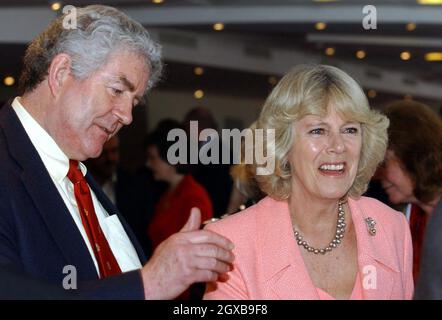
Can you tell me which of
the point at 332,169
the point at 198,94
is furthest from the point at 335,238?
the point at 198,94

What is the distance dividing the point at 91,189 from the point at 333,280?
700mm

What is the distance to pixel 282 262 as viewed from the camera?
2.11 meters

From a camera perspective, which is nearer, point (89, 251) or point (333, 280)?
point (89, 251)

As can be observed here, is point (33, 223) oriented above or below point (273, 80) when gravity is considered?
below

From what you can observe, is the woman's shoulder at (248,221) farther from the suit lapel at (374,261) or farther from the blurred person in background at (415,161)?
the blurred person in background at (415,161)

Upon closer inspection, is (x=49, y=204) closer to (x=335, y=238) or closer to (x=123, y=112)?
(x=123, y=112)

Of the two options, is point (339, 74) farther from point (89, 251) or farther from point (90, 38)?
point (89, 251)

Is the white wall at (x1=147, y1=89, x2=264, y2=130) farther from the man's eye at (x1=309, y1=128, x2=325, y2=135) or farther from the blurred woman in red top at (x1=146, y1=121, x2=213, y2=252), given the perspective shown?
the man's eye at (x1=309, y1=128, x2=325, y2=135)

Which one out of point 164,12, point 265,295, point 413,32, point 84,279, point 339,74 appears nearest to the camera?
point 84,279

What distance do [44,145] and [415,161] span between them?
5.59ft

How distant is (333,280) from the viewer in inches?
84.6

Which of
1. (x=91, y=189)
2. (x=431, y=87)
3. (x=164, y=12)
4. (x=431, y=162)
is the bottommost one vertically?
(x=91, y=189)

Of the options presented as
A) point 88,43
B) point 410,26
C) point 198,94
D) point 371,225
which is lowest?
point 371,225

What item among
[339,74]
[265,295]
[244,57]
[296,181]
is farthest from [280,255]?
[244,57]
